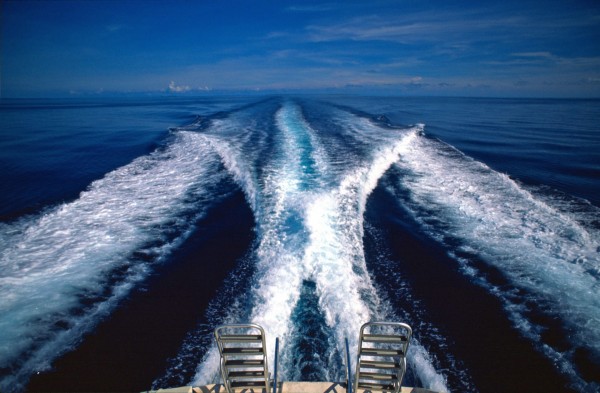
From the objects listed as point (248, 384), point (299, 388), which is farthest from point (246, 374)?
point (299, 388)

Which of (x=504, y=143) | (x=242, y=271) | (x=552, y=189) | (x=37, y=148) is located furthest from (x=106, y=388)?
(x=504, y=143)

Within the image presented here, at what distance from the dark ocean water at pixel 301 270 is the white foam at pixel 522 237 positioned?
0.15 ft

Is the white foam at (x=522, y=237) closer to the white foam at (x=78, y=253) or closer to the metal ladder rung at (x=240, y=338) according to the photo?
the metal ladder rung at (x=240, y=338)

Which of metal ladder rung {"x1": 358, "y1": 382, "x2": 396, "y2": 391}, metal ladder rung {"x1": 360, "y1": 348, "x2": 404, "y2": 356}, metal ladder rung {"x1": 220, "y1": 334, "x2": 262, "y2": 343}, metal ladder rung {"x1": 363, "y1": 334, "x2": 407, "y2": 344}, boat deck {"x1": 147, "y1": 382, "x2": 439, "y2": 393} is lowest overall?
boat deck {"x1": 147, "y1": 382, "x2": 439, "y2": 393}

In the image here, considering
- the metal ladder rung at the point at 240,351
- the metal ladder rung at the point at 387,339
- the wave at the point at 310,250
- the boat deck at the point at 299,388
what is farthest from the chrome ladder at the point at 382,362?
the metal ladder rung at the point at 240,351

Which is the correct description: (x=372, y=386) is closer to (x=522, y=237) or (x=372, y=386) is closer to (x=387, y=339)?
(x=387, y=339)

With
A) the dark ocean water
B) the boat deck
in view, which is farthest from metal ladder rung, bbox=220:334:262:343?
the dark ocean water

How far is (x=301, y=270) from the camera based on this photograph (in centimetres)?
638

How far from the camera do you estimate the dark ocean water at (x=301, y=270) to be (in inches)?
181

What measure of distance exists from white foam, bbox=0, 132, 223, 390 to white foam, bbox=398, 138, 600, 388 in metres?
8.40

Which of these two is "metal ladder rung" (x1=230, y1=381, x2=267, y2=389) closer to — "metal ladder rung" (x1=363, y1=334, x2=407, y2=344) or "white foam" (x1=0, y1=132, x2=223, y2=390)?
"metal ladder rung" (x1=363, y1=334, x2=407, y2=344)

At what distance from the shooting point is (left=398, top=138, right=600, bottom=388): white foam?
5.41 meters

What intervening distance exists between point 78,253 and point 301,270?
5952 millimetres

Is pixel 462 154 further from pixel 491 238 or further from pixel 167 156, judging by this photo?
pixel 167 156
